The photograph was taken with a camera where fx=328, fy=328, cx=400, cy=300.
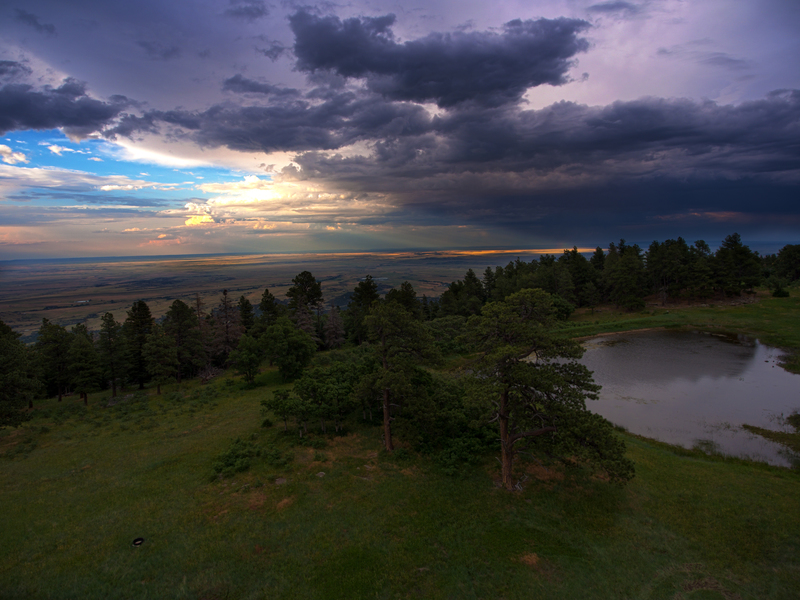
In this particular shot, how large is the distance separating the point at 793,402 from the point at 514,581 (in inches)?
1618

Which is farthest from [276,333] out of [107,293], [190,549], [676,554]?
[107,293]

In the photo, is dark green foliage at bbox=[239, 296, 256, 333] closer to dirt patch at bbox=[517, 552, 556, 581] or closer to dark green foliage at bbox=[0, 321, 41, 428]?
dark green foliage at bbox=[0, 321, 41, 428]

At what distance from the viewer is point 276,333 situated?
4338cm

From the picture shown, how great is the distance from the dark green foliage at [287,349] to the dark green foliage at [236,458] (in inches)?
760

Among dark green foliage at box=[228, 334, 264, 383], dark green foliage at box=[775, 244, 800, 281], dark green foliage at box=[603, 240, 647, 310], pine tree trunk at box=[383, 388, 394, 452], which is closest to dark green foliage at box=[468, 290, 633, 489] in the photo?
pine tree trunk at box=[383, 388, 394, 452]

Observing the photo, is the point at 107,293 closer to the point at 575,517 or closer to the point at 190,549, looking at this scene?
the point at 190,549

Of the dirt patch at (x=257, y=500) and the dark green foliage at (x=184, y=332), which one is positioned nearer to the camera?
the dirt patch at (x=257, y=500)

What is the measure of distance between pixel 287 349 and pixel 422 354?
1065 inches

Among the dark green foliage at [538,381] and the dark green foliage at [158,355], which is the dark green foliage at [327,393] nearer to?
the dark green foliage at [538,381]

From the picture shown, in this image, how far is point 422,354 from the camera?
887 inches

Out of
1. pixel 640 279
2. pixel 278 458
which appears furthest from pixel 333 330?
pixel 640 279

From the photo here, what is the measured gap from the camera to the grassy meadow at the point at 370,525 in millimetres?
13156

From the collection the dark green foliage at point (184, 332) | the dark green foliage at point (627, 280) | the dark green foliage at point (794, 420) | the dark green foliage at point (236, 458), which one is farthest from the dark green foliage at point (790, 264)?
the dark green foliage at point (184, 332)

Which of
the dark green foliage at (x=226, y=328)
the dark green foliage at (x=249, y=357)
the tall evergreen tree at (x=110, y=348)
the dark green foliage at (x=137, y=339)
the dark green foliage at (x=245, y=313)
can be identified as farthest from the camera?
the dark green foliage at (x=245, y=313)
